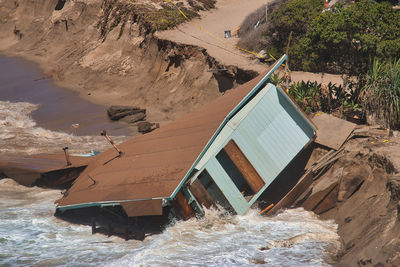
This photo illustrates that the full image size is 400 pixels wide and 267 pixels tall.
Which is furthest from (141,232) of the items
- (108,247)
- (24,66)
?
(24,66)

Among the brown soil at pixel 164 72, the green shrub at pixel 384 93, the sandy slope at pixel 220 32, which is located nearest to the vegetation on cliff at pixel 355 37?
the green shrub at pixel 384 93

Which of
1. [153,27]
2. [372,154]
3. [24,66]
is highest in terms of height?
[24,66]

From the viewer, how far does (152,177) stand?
12391mm

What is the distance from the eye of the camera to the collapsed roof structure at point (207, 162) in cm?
1213

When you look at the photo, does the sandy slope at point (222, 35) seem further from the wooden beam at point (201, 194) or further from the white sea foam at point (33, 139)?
the wooden beam at point (201, 194)

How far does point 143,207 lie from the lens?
37.9 ft

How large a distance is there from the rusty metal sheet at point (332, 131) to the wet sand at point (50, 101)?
9.11m

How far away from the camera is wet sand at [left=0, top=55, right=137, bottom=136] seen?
22016 mm

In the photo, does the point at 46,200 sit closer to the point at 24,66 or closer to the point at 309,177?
the point at 309,177

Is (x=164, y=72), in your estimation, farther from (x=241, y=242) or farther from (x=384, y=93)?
(x=241, y=242)

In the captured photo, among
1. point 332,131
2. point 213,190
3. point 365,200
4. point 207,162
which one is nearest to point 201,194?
point 213,190

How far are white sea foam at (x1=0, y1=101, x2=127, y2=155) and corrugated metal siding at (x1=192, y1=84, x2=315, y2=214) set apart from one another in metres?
8.15

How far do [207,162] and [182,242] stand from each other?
87.3 inches

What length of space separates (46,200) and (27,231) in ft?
8.34
